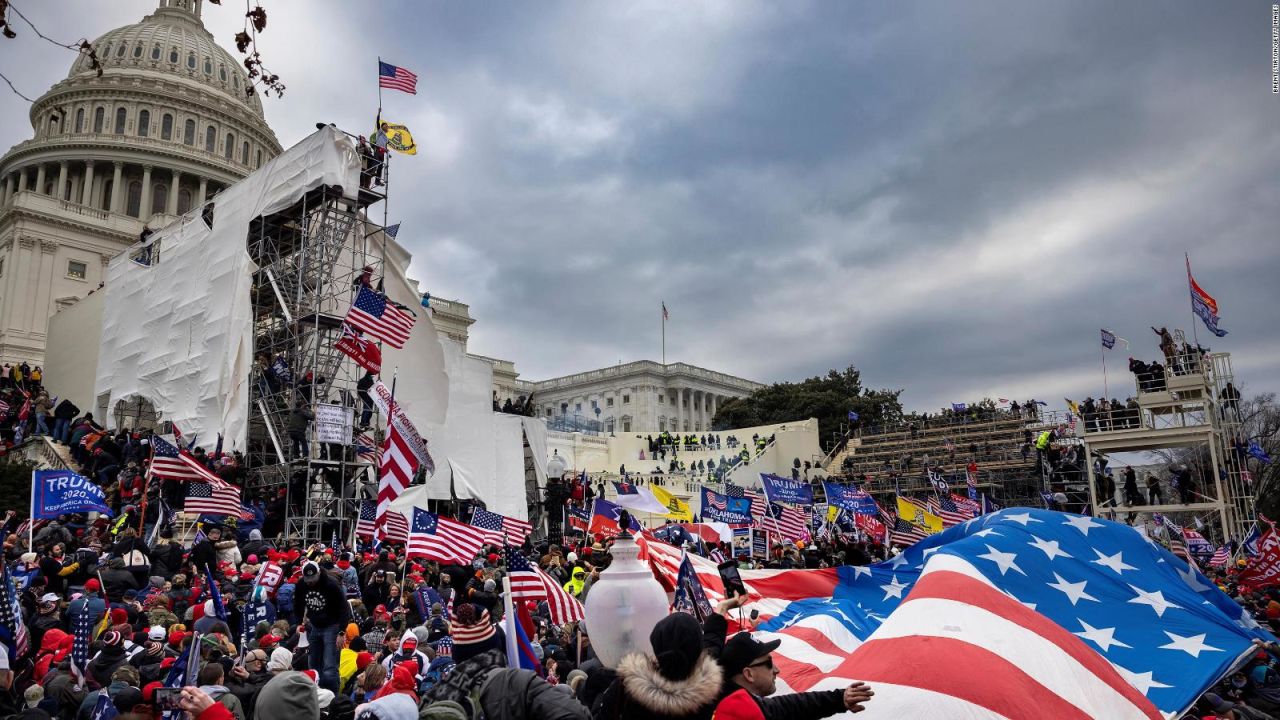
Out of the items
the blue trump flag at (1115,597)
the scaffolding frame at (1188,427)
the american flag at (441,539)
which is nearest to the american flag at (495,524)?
the american flag at (441,539)

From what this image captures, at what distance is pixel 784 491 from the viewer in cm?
2144

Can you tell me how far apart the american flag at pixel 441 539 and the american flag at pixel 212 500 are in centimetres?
499

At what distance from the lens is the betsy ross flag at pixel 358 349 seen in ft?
61.6

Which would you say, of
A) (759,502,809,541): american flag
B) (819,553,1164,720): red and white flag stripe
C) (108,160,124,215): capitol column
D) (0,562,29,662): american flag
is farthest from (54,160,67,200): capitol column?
(819,553,1164,720): red and white flag stripe

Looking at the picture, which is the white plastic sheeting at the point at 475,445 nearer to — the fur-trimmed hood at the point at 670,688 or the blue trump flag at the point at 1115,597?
the blue trump flag at the point at 1115,597

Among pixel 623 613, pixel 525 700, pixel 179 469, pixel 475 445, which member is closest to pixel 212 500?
pixel 179 469

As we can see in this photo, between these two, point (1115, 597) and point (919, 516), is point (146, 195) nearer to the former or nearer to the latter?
point (919, 516)

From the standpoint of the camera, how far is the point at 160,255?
102ft

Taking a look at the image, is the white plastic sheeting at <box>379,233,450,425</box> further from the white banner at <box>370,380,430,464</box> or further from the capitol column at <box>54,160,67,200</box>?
the capitol column at <box>54,160,67,200</box>

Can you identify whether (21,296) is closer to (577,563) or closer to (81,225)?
(81,225)

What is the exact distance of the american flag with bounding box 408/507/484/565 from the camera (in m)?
10.9

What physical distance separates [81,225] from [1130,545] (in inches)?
2547

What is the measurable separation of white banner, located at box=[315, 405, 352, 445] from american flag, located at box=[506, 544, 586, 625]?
14.4 metres

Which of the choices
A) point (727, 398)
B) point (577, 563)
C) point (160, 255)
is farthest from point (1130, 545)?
point (727, 398)
